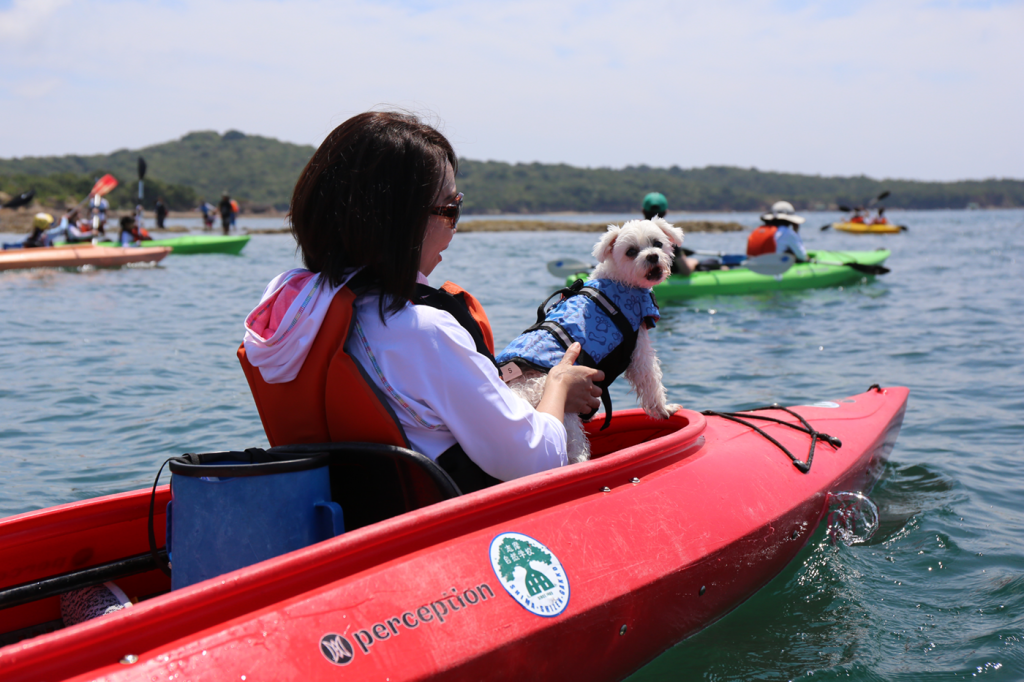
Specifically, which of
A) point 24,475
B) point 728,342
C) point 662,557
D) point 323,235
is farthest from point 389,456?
point 728,342

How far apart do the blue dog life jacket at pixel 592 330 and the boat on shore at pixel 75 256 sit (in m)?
16.3

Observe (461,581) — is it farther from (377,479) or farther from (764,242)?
(764,242)

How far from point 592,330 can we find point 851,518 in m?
1.59

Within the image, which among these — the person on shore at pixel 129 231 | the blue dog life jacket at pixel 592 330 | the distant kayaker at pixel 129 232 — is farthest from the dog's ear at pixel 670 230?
the distant kayaker at pixel 129 232

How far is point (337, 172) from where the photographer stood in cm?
183

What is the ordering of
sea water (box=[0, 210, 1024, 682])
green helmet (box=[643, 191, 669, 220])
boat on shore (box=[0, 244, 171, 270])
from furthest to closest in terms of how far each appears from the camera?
boat on shore (box=[0, 244, 171, 270]) < green helmet (box=[643, 191, 669, 220]) < sea water (box=[0, 210, 1024, 682])

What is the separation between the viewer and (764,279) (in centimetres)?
1190

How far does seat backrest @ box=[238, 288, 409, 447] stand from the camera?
1.78 m

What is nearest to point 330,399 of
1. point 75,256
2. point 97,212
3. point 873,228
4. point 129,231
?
point 75,256

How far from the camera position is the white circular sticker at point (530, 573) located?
203 centimetres

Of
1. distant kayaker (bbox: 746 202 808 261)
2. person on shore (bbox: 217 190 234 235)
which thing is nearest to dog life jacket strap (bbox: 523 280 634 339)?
distant kayaker (bbox: 746 202 808 261)

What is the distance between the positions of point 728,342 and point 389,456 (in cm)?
741

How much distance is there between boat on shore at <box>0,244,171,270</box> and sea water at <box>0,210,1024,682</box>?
227cm

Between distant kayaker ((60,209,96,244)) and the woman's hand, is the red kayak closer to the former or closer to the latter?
the woman's hand
